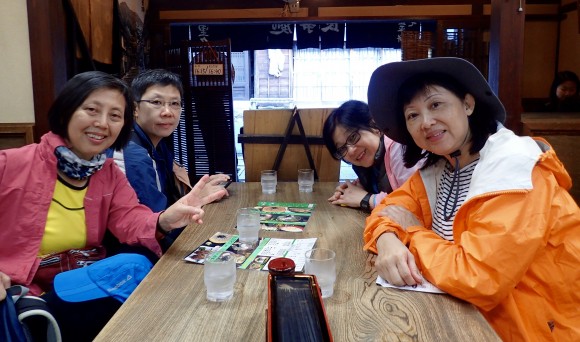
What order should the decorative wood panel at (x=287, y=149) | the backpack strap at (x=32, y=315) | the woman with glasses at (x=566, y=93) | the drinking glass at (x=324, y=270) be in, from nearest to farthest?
the drinking glass at (x=324, y=270) < the backpack strap at (x=32, y=315) < the decorative wood panel at (x=287, y=149) < the woman with glasses at (x=566, y=93)

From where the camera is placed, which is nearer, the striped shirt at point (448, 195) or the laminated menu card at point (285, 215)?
the striped shirt at point (448, 195)

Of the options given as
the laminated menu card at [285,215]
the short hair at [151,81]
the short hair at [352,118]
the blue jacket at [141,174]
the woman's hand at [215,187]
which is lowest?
the laminated menu card at [285,215]

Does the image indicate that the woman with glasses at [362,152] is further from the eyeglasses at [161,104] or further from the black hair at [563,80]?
the black hair at [563,80]

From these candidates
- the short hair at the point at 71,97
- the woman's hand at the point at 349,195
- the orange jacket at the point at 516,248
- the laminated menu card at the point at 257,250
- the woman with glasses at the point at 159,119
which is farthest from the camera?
the woman with glasses at the point at 159,119

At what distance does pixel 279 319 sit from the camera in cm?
93

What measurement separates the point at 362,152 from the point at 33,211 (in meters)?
1.65

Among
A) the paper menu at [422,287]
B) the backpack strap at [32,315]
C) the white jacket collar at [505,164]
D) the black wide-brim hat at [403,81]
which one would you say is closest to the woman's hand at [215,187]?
the black wide-brim hat at [403,81]

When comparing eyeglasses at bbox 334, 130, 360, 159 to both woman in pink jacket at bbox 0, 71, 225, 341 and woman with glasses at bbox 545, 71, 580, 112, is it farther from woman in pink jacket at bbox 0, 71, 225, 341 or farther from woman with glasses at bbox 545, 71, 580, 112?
woman with glasses at bbox 545, 71, 580, 112

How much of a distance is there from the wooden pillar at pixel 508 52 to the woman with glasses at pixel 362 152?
1143 millimetres

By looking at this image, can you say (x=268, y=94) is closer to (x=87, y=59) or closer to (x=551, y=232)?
(x=87, y=59)

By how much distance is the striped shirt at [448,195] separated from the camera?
1.59m

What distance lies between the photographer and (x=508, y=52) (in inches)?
120

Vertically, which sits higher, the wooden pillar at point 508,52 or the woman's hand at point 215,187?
the wooden pillar at point 508,52

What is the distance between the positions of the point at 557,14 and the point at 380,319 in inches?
300
